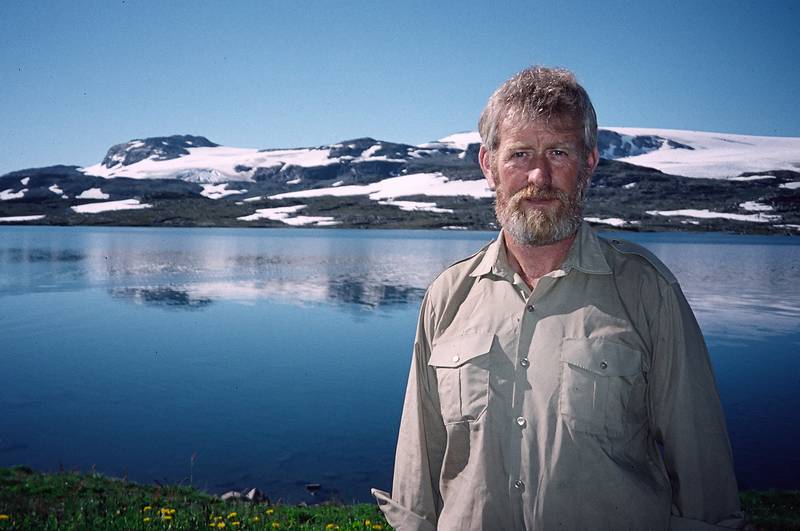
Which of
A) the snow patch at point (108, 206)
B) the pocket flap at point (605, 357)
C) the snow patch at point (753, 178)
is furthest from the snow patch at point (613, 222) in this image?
the pocket flap at point (605, 357)

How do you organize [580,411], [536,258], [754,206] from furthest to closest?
[754,206]
[536,258]
[580,411]

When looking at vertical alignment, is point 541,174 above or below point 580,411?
above

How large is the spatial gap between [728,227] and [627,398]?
448ft

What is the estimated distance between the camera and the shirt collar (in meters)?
3.01

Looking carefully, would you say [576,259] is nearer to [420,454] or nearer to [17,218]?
[420,454]

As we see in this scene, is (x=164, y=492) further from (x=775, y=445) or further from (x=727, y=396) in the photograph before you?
(x=727, y=396)

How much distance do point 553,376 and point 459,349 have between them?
0.49 metres

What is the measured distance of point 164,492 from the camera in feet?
32.3

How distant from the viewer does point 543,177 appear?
3170 mm

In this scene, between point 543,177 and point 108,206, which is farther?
point 108,206

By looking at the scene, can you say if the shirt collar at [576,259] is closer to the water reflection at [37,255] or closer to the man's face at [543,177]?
the man's face at [543,177]

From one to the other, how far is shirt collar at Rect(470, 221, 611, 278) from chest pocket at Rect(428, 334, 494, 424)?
367mm

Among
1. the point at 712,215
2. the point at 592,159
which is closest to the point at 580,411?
the point at 592,159

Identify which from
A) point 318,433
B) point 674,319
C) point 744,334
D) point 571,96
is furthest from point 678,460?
point 744,334
